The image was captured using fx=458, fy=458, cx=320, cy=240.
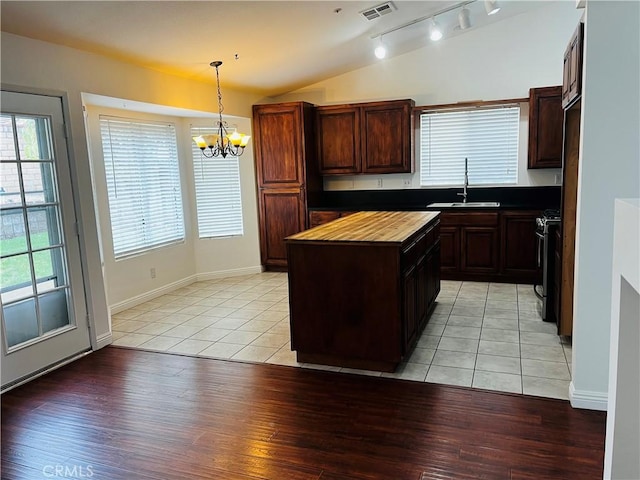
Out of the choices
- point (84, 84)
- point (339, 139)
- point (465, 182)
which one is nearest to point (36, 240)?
point (84, 84)

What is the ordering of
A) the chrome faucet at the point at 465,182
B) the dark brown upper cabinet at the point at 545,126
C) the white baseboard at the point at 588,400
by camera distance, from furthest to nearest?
the chrome faucet at the point at 465,182 < the dark brown upper cabinet at the point at 545,126 < the white baseboard at the point at 588,400

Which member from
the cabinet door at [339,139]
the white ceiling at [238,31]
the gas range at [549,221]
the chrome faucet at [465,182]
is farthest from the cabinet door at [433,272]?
the white ceiling at [238,31]

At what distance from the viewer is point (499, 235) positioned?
533 cm

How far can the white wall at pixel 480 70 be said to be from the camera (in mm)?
5309

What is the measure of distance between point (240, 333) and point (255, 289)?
1.53 metres

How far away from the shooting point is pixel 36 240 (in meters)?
3.35

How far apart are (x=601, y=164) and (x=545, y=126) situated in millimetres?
3056

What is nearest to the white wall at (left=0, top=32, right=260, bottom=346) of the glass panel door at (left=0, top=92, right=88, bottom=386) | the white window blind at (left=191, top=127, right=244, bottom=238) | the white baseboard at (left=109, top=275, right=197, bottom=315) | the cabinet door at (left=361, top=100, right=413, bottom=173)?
the glass panel door at (left=0, top=92, right=88, bottom=386)

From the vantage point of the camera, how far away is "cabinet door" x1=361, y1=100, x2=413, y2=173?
18.9ft

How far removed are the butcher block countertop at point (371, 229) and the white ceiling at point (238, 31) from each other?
1.80 m

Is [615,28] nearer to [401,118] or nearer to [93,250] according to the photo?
[401,118]

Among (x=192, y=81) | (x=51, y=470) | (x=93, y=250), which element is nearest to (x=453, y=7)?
(x=192, y=81)

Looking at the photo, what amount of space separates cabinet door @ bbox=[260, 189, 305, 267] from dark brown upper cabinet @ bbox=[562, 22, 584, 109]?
3.43 meters

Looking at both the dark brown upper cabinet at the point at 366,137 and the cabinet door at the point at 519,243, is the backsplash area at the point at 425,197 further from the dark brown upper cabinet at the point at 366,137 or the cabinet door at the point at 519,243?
the dark brown upper cabinet at the point at 366,137
